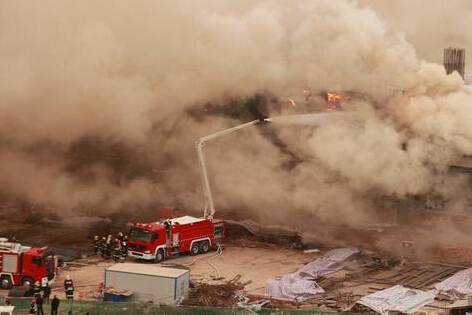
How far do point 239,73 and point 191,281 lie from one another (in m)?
8.53

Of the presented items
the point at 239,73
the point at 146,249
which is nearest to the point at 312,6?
the point at 239,73

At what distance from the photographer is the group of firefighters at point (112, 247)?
22797 mm

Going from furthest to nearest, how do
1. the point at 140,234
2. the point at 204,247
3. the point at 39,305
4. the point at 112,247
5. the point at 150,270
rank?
the point at 204,247 < the point at 112,247 < the point at 140,234 < the point at 150,270 < the point at 39,305

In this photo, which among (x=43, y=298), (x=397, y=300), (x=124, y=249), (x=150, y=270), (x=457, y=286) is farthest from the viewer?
(x=124, y=249)

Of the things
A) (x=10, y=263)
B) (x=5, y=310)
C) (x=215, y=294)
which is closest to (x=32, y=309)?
(x=5, y=310)

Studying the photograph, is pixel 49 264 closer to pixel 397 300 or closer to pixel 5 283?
pixel 5 283

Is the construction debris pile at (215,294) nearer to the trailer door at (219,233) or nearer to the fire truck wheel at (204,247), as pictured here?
the fire truck wheel at (204,247)

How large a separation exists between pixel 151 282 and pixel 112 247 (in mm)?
5028

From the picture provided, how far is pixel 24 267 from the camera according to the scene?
1988cm

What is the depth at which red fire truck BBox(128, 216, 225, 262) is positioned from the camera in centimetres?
2256

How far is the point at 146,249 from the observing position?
22.5 meters

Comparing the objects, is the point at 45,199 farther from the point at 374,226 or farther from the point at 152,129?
the point at 374,226

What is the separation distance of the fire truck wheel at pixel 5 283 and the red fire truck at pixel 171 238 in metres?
3.94

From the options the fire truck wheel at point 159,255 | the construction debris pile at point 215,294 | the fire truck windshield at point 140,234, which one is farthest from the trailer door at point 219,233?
the construction debris pile at point 215,294
